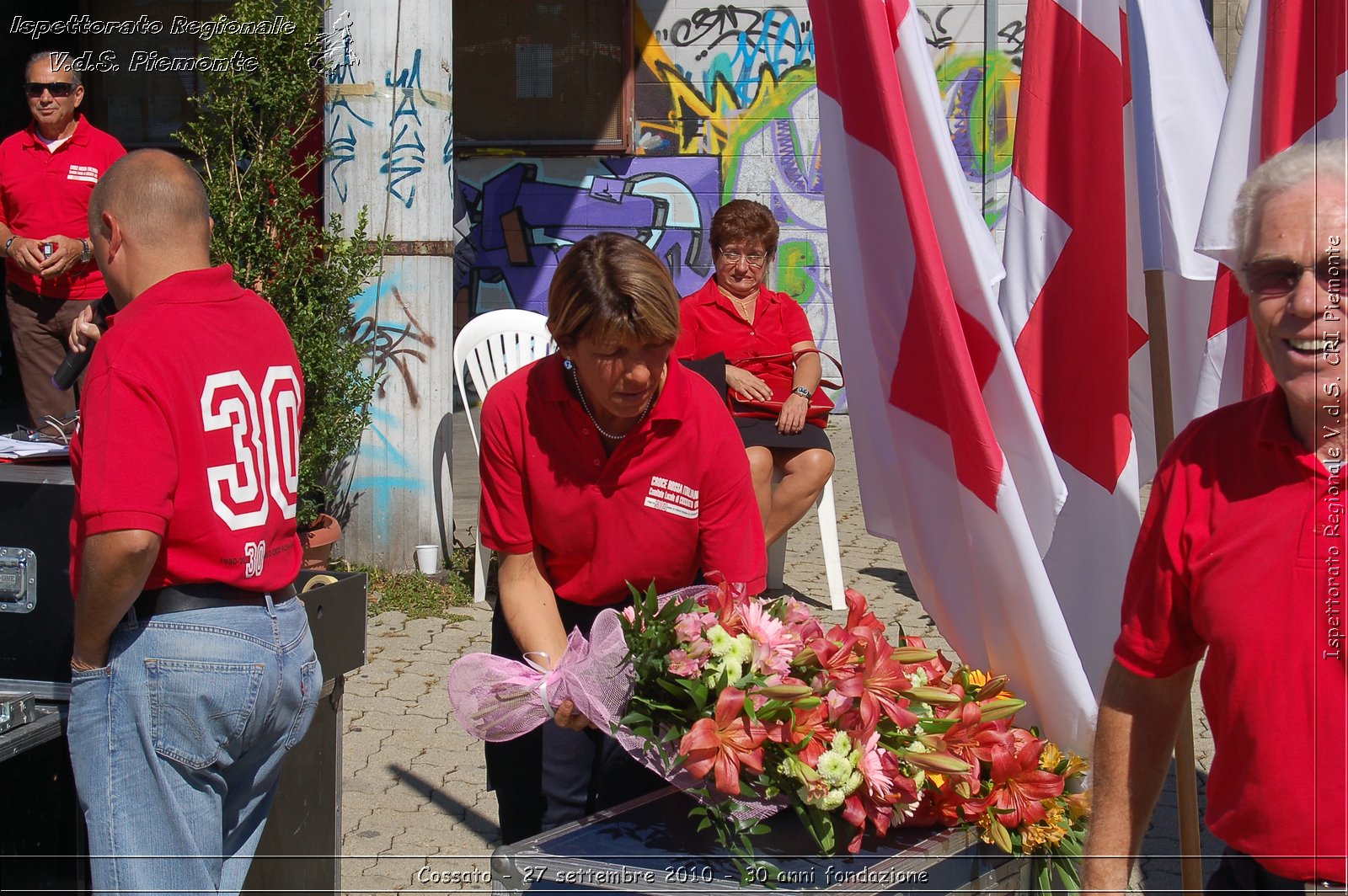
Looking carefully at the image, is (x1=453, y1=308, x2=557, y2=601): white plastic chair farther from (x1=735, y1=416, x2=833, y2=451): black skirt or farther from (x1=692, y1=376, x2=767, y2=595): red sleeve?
(x1=692, y1=376, x2=767, y2=595): red sleeve

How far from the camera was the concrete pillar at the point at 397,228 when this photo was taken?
21.6ft

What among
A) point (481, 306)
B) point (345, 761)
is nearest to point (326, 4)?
point (345, 761)

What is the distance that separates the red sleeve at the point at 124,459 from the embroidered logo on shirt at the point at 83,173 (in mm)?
4632

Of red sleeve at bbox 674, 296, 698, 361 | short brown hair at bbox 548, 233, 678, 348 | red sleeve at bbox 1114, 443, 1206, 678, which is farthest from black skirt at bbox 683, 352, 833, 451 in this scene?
red sleeve at bbox 1114, 443, 1206, 678

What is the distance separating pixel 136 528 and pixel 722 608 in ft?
3.59

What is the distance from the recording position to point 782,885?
215 cm

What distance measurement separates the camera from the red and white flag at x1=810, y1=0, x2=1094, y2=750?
262 centimetres

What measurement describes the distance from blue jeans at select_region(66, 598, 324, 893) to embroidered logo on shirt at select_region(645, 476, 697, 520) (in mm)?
879

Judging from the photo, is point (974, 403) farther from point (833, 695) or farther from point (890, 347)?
point (833, 695)

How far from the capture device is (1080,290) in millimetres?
2904

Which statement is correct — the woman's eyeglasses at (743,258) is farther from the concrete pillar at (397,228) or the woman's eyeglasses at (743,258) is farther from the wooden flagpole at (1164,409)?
the wooden flagpole at (1164,409)

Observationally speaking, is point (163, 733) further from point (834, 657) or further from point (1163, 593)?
point (1163, 593)

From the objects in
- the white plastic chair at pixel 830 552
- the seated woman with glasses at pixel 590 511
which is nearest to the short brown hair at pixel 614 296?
the seated woman with glasses at pixel 590 511

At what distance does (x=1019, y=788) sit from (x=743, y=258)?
159 inches
